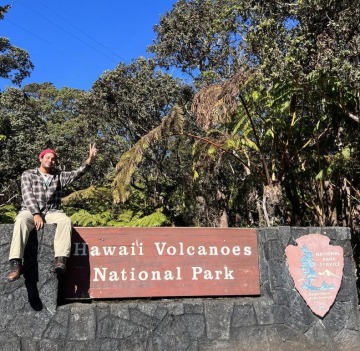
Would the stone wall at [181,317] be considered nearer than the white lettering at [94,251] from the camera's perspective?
Yes

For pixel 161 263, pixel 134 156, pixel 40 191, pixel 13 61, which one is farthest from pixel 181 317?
pixel 13 61

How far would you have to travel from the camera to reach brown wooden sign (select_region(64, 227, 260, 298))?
5.37 meters

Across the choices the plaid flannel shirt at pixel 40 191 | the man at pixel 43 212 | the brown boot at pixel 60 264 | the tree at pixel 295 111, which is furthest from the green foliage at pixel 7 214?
the brown boot at pixel 60 264

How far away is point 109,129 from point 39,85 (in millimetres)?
23542

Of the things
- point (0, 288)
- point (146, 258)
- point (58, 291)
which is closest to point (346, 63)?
point (146, 258)

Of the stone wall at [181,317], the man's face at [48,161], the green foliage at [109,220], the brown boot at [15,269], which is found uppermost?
the green foliage at [109,220]

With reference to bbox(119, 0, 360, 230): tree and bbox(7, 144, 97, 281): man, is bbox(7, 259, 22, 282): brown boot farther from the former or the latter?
bbox(119, 0, 360, 230): tree

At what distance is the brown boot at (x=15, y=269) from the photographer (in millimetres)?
4730

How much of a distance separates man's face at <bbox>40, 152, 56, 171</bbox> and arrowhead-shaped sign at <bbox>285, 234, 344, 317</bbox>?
3123mm

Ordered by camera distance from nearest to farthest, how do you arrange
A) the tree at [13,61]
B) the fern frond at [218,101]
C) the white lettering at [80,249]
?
the white lettering at [80,249]
the fern frond at [218,101]
the tree at [13,61]

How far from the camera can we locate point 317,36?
826 centimetres

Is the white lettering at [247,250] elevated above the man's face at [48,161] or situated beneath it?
situated beneath

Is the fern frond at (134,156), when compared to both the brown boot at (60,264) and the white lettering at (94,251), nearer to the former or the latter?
the white lettering at (94,251)

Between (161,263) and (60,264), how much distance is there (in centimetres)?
125
